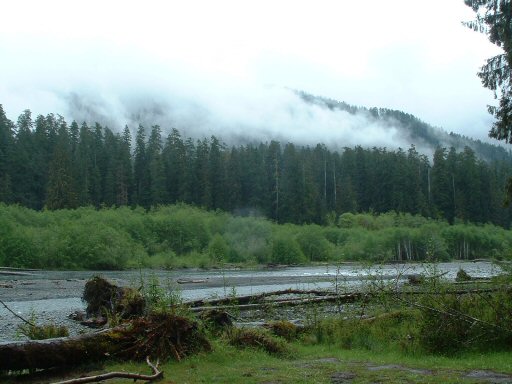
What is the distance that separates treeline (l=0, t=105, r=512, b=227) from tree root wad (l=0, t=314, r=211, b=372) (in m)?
91.7

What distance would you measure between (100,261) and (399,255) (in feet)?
162

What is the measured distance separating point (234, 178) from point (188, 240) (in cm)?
4043

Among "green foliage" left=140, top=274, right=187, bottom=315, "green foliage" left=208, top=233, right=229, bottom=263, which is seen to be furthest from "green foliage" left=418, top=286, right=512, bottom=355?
"green foliage" left=208, top=233, right=229, bottom=263

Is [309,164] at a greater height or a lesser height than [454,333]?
greater

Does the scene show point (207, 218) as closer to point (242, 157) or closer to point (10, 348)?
point (242, 157)

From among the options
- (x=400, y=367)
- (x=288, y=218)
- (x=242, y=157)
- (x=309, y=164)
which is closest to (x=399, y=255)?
(x=288, y=218)

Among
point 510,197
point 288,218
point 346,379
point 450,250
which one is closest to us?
point 346,379

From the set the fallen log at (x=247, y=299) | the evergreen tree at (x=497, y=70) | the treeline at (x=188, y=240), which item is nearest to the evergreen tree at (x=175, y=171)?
the treeline at (x=188, y=240)

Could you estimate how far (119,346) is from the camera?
36.2 feet

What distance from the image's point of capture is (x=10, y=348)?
31.1 ft

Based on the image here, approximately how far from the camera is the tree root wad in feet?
31.6

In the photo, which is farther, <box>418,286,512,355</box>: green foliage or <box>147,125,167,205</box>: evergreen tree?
<box>147,125,167,205</box>: evergreen tree

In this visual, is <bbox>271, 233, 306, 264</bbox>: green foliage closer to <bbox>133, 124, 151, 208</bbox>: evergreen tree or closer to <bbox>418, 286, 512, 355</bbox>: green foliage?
<bbox>133, 124, 151, 208</bbox>: evergreen tree

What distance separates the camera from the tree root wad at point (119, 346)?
379 inches
